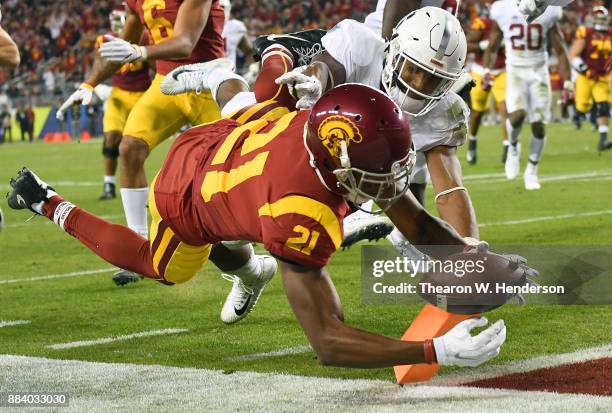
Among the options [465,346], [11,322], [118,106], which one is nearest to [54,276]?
[11,322]

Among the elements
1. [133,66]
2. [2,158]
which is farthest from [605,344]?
[2,158]

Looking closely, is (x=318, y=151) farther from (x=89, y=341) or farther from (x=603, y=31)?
(x=603, y=31)

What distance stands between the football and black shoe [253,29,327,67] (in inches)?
62.7

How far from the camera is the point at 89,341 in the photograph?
15.5 feet

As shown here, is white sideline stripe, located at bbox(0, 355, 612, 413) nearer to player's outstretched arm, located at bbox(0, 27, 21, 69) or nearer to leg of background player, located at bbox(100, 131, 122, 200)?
player's outstretched arm, located at bbox(0, 27, 21, 69)

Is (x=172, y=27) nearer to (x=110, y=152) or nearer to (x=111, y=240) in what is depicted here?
(x=111, y=240)

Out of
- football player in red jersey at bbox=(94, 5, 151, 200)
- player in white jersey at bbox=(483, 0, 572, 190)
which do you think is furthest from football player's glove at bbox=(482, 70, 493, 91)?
football player in red jersey at bbox=(94, 5, 151, 200)

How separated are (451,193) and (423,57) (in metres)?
0.86

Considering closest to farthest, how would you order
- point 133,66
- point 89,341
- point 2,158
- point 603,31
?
point 89,341, point 133,66, point 603,31, point 2,158

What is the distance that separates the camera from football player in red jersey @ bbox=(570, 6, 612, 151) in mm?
15391

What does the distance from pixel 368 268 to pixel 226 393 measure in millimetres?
938

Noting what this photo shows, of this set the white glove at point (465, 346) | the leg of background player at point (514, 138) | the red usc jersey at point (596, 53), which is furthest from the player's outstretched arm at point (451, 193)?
the red usc jersey at point (596, 53)

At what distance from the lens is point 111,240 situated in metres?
4.41

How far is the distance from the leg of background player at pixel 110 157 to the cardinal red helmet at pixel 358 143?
7.39m
